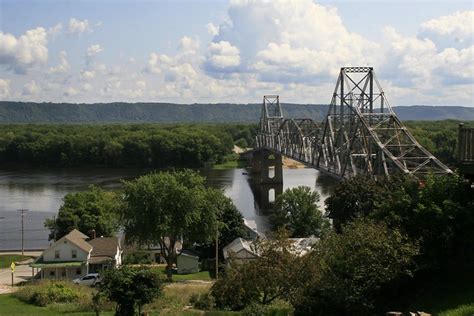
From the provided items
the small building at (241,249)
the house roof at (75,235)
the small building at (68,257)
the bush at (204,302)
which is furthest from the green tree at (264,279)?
the house roof at (75,235)

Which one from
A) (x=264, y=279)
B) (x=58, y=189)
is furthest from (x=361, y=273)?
(x=58, y=189)

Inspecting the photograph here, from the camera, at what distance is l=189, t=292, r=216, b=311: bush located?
71.4 ft

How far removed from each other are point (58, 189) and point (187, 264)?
46028 mm

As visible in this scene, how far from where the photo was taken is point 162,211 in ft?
113

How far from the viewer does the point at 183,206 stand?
34.8 m

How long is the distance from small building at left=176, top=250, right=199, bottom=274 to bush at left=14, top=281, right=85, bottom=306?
10.9 m

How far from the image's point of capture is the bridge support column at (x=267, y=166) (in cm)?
9700

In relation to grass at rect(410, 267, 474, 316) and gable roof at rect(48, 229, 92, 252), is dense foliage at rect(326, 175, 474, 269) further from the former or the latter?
gable roof at rect(48, 229, 92, 252)

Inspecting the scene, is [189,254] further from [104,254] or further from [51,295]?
[51,295]

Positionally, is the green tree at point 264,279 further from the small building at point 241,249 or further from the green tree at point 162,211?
the green tree at point 162,211

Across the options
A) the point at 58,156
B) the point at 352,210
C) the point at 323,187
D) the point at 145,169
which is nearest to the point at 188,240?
the point at 352,210

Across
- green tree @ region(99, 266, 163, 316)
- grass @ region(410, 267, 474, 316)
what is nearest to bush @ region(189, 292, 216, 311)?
green tree @ region(99, 266, 163, 316)

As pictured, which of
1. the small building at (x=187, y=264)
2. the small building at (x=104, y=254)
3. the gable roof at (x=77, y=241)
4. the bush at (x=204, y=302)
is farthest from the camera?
the small building at (x=104, y=254)

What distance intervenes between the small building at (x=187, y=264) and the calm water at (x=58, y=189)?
593 inches
